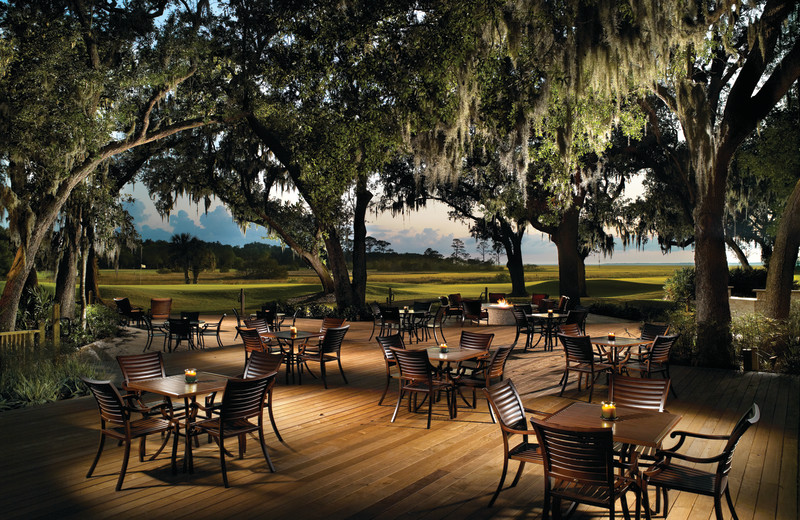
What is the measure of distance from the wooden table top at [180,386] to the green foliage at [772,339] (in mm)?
8262

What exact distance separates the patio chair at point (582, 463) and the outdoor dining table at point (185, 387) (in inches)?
106

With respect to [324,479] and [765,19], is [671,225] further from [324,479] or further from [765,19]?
[324,479]

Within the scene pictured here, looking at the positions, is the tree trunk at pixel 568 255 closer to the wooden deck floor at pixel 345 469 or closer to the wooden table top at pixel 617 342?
the wooden table top at pixel 617 342

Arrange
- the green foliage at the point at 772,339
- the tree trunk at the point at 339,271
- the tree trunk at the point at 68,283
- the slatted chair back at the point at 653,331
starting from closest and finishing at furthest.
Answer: the green foliage at the point at 772,339 → the slatted chair back at the point at 653,331 → the tree trunk at the point at 68,283 → the tree trunk at the point at 339,271

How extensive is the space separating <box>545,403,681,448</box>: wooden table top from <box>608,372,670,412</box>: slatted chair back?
0.21 m

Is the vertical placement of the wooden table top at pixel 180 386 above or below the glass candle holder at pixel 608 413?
below

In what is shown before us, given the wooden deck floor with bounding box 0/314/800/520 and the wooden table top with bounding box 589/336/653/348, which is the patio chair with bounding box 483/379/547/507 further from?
the wooden table top with bounding box 589/336/653/348

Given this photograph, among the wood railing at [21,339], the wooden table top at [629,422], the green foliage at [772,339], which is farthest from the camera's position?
the green foliage at [772,339]

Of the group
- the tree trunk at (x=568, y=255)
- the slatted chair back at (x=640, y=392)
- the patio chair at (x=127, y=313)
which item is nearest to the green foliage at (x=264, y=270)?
the patio chair at (x=127, y=313)

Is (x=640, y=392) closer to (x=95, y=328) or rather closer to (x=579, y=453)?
(x=579, y=453)

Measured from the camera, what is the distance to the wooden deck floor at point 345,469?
139 inches

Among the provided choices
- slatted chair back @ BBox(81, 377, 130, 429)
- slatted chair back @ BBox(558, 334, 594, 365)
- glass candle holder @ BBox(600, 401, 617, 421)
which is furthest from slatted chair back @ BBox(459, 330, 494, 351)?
slatted chair back @ BBox(81, 377, 130, 429)

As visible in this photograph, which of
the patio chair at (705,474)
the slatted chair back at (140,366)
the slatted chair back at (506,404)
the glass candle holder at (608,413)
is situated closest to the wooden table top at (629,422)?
the glass candle holder at (608,413)

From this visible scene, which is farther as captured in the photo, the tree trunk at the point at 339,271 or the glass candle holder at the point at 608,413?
the tree trunk at the point at 339,271
